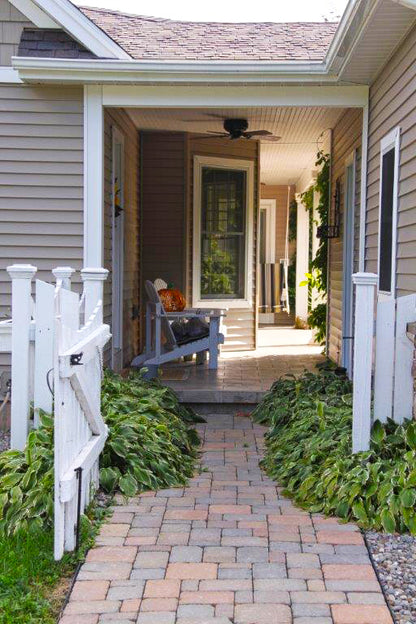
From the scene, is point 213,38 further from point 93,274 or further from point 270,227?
point 270,227

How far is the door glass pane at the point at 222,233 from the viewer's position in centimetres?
1019

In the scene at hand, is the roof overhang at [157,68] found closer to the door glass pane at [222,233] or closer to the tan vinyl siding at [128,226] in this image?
the tan vinyl siding at [128,226]

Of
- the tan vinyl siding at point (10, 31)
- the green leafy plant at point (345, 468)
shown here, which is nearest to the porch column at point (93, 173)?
the tan vinyl siding at point (10, 31)

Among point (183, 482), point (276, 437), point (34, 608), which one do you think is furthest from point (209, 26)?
point (34, 608)

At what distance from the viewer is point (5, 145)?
6902 millimetres

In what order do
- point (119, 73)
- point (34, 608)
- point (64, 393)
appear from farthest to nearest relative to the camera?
point (119, 73) → point (64, 393) → point (34, 608)

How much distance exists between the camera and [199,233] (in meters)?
10.1

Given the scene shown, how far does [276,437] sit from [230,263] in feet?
15.0

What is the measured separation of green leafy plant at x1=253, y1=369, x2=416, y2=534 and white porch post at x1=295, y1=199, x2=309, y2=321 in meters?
9.26

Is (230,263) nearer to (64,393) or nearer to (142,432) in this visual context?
(142,432)

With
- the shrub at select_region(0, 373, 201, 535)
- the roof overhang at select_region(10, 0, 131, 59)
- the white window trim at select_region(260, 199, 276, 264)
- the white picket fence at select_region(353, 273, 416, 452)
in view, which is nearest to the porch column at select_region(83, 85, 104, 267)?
the roof overhang at select_region(10, 0, 131, 59)

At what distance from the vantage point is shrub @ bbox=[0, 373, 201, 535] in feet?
13.1

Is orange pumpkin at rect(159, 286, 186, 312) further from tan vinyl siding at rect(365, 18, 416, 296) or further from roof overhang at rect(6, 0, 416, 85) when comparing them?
tan vinyl siding at rect(365, 18, 416, 296)

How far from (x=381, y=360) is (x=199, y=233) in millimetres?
5564
